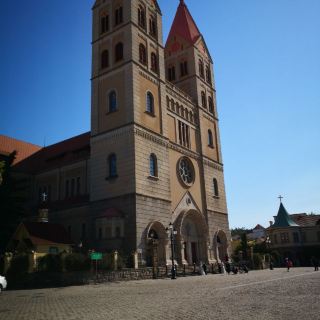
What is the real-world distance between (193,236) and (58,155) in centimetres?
1973

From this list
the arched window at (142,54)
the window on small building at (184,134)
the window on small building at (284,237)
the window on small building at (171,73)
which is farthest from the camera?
the window on small building at (284,237)

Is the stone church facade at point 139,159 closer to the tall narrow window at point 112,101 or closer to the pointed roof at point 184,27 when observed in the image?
the tall narrow window at point 112,101

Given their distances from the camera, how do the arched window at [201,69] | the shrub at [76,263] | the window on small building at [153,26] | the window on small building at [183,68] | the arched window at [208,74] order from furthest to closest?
the arched window at [208,74] → the arched window at [201,69] → the window on small building at [183,68] → the window on small building at [153,26] → the shrub at [76,263]

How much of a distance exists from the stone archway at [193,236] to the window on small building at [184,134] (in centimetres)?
808

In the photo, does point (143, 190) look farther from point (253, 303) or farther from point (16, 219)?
point (253, 303)

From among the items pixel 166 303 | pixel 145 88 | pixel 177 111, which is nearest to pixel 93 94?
pixel 145 88

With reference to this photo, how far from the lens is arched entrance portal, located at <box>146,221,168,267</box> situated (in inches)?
1241

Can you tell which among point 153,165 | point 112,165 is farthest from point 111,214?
point 153,165

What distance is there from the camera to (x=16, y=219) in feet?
115

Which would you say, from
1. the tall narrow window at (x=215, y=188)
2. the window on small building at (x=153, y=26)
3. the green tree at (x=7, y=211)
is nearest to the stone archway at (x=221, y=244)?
the tall narrow window at (x=215, y=188)

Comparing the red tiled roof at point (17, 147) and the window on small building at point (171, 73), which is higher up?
the window on small building at point (171, 73)

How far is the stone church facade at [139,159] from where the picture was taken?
1298 inches

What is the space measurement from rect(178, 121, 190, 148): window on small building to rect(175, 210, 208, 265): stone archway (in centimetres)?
808

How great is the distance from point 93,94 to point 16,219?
14898mm
